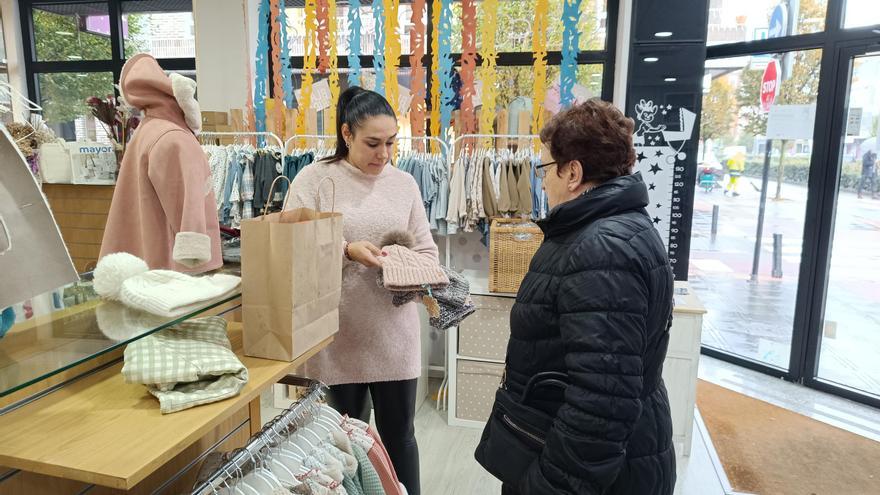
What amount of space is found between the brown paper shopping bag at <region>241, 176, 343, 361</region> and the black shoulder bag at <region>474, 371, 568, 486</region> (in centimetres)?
50

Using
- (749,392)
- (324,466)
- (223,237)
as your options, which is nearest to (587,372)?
(324,466)

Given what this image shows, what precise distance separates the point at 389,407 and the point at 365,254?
1.90ft

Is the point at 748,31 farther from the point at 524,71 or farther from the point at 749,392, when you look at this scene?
the point at 749,392

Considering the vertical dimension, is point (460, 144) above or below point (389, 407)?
above

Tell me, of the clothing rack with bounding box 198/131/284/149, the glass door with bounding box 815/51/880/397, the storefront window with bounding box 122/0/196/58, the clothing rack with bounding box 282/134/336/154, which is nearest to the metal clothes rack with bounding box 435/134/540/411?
the clothing rack with bounding box 282/134/336/154

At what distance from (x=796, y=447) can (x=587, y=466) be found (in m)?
2.57

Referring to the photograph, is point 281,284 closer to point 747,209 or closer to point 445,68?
point 445,68

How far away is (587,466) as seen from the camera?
1.14 m

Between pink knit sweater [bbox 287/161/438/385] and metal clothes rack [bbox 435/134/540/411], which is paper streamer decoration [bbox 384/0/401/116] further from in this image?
pink knit sweater [bbox 287/161/438/385]

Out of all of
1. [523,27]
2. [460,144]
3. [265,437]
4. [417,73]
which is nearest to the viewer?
[265,437]

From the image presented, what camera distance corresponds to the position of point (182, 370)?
0.95m

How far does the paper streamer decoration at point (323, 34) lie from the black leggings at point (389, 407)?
2.69 meters

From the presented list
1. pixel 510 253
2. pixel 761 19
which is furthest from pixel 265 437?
pixel 761 19

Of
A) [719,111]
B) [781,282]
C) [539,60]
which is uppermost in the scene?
[539,60]
